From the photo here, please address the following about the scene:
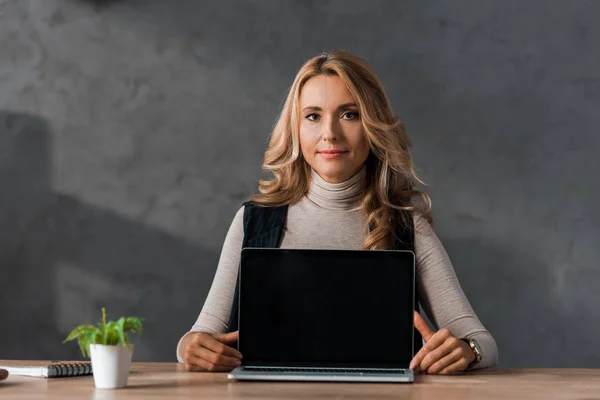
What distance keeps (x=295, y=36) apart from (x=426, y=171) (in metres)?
0.76

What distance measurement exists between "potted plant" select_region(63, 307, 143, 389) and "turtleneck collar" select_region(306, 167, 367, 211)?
0.86 m

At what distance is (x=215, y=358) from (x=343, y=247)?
58 centimetres

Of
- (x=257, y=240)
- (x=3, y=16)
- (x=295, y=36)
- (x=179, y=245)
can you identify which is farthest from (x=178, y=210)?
(x=257, y=240)

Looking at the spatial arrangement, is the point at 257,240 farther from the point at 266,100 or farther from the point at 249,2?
the point at 249,2

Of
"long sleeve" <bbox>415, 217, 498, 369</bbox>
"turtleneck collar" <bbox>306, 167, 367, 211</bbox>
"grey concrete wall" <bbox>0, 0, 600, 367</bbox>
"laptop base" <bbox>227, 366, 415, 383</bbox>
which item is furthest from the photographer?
"grey concrete wall" <bbox>0, 0, 600, 367</bbox>

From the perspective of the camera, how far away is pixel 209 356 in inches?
63.1

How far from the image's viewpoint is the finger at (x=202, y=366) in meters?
1.60

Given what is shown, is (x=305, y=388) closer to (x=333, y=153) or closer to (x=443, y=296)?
(x=443, y=296)

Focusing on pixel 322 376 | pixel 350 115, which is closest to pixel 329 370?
pixel 322 376

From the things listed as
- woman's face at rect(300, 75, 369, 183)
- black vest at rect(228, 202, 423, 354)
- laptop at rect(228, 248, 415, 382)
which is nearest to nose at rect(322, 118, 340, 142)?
woman's face at rect(300, 75, 369, 183)

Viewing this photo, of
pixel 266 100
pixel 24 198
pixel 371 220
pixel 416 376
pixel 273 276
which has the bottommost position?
pixel 416 376

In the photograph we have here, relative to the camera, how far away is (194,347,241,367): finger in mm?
1594

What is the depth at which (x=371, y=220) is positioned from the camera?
207cm

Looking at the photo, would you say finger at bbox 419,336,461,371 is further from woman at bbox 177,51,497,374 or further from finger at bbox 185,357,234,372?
finger at bbox 185,357,234,372
